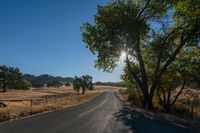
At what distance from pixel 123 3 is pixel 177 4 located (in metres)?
5.69

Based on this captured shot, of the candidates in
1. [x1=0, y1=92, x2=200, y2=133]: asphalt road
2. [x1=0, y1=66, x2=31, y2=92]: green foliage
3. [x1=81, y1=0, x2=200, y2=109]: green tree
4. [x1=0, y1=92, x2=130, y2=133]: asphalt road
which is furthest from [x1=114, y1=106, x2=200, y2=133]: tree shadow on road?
[x1=0, y1=66, x2=31, y2=92]: green foliage

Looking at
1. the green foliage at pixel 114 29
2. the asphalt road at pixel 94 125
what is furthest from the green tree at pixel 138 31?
the asphalt road at pixel 94 125

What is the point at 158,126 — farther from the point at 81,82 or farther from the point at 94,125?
the point at 81,82

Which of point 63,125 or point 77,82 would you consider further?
point 77,82

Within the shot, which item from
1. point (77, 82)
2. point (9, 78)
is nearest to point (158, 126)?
point (9, 78)

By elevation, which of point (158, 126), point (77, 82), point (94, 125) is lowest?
point (158, 126)

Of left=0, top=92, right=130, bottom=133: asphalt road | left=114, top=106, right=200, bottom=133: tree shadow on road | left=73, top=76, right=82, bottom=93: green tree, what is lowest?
left=114, top=106, right=200, bottom=133: tree shadow on road

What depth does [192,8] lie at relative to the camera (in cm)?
→ 2738

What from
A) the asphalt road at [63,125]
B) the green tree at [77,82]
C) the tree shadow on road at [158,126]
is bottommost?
the tree shadow on road at [158,126]

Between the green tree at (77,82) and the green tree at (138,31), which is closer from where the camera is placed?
the green tree at (138,31)

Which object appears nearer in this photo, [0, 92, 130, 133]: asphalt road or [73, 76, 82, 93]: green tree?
[0, 92, 130, 133]: asphalt road

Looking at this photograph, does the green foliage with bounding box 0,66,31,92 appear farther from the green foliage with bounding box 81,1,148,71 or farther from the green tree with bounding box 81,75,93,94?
the green foliage with bounding box 81,1,148,71

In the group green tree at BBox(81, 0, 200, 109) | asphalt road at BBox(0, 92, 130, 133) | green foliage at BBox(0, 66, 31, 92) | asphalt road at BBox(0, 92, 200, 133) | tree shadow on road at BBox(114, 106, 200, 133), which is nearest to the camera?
asphalt road at BBox(0, 92, 130, 133)

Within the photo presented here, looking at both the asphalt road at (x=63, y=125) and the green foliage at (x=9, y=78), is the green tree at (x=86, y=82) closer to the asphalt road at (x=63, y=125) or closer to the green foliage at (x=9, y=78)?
the green foliage at (x=9, y=78)
